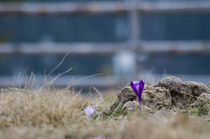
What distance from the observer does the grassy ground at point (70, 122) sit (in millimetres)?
1600

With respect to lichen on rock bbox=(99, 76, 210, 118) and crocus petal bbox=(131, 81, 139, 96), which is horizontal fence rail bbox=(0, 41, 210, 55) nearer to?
lichen on rock bbox=(99, 76, 210, 118)

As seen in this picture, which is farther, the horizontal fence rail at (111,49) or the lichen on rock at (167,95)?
the horizontal fence rail at (111,49)

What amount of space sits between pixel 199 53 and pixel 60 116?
4442 mm

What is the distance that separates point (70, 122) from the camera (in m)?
1.90

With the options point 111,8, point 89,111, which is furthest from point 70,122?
point 111,8

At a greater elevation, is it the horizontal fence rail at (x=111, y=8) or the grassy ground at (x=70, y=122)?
the horizontal fence rail at (x=111, y=8)

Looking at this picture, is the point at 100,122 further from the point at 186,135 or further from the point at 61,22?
the point at 61,22

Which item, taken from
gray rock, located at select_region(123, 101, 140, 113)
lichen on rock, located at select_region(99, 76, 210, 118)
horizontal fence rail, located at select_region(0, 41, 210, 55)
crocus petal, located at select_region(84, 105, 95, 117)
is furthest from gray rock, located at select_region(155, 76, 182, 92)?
horizontal fence rail, located at select_region(0, 41, 210, 55)

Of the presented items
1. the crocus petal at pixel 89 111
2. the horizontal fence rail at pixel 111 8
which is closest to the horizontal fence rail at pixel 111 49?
the horizontal fence rail at pixel 111 8

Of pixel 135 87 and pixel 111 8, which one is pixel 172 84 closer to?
pixel 135 87

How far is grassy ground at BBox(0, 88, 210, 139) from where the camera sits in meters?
1.60

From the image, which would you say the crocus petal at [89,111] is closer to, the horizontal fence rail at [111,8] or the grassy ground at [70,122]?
the grassy ground at [70,122]

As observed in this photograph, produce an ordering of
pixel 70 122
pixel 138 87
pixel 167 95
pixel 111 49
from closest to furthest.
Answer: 1. pixel 70 122
2. pixel 138 87
3. pixel 167 95
4. pixel 111 49

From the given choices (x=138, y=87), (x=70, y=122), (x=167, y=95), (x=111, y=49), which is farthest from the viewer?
(x=111, y=49)
